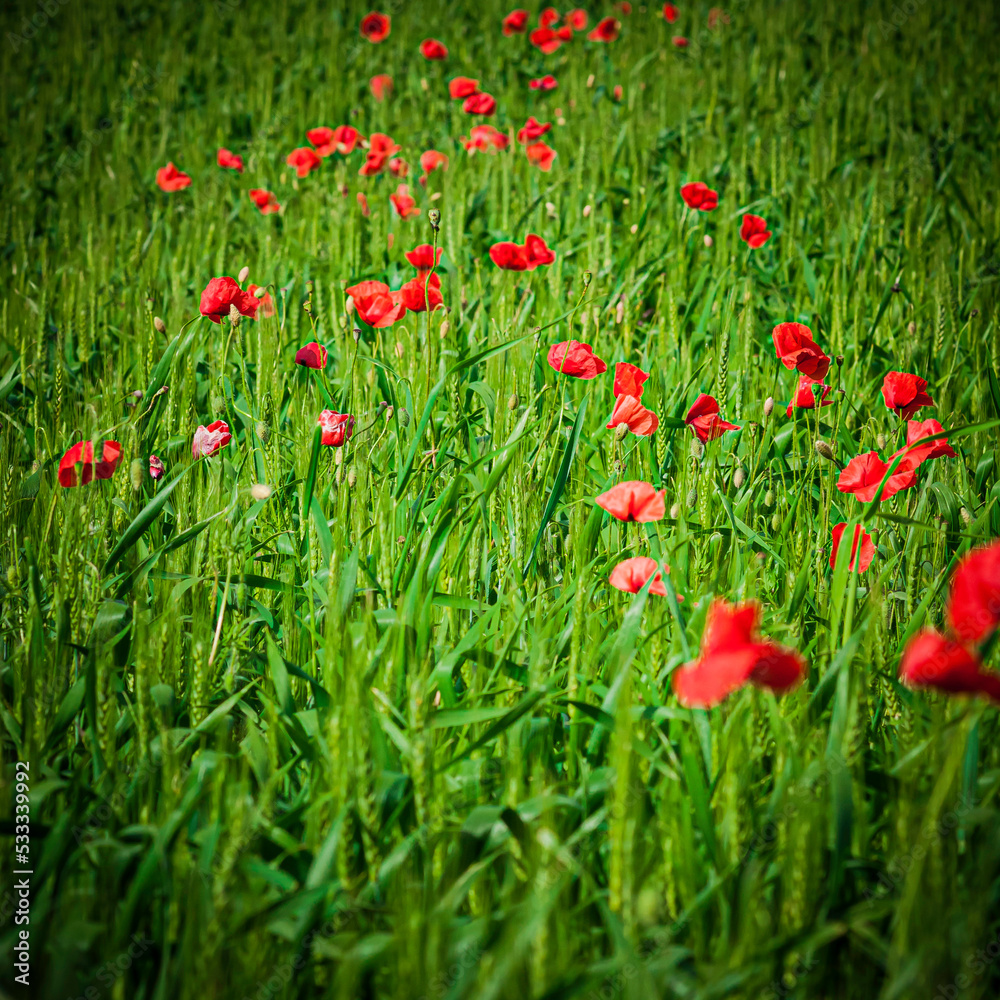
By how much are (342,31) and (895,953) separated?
654cm

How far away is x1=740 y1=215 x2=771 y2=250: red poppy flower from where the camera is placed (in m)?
2.45

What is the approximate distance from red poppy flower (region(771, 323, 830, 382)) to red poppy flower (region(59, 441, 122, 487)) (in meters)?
1.16

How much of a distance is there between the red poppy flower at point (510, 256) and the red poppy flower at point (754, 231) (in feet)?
2.36

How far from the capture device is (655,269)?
2.67 metres

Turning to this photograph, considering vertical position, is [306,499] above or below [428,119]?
below

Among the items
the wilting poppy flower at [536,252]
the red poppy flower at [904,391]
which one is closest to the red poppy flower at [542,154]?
the wilting poppy flower at [536,252]

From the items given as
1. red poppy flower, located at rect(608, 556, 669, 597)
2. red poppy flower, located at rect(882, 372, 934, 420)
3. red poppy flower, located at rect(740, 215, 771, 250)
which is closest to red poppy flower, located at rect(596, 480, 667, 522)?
red poppy flower, located at rect(608, 556, 669, 597)

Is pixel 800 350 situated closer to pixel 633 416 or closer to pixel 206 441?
pixel 633 416

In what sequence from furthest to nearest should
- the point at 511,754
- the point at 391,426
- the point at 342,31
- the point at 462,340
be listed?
1. the point at 342,31
2. the point at 462,340
3. the point at 391,426
4. the point at 511,754

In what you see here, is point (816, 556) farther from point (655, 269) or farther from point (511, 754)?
point (655, 269)

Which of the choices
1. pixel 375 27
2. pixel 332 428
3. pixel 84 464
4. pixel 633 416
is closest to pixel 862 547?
pixel 633 416

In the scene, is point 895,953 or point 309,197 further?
point 309,197

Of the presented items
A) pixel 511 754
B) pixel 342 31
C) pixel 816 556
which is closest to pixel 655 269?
pixel 816 556

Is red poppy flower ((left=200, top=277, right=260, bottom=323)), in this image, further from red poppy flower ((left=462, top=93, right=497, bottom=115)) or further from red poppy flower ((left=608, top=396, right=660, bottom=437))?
red poppy flower ((left=462, top=93, right=497, bottom=115))
